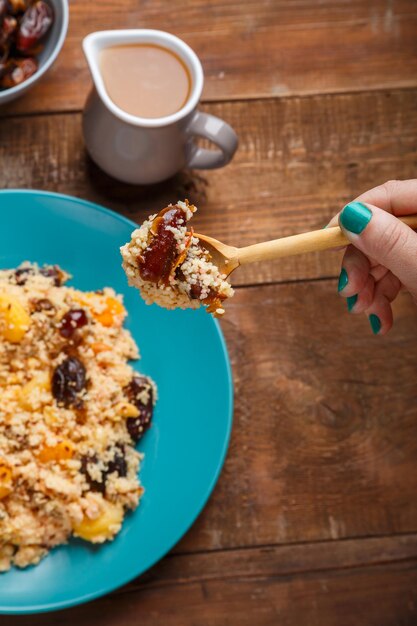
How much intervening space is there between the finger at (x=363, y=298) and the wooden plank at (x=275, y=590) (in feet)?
1.95

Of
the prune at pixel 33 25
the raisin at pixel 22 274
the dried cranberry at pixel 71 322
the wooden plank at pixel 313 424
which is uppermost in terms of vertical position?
the prune at pixel 33 25

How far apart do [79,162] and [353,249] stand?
71 cm

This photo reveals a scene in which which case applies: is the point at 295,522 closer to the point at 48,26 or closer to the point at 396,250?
the point at 396,250

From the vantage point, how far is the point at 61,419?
1525 mm

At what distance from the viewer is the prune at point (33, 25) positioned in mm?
1580

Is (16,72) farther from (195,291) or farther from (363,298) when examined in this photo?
(363,298)

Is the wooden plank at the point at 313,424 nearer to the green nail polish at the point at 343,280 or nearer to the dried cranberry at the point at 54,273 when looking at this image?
the green nail polish at the point at 343,280

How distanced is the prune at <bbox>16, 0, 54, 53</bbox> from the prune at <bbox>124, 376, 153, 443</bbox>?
78cm

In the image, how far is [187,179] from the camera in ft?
5.78

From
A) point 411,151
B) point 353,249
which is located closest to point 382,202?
point 353,249

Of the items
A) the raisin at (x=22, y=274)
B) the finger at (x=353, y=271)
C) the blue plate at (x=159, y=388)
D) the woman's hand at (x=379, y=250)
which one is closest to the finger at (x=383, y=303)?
the woman's hand at (x=379, y=250)

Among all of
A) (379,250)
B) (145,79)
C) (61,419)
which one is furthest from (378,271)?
(61,419)

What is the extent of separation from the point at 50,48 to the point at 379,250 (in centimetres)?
90

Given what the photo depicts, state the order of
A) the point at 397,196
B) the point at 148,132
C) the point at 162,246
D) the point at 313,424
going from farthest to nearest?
the point at 313,424, the point at 148,132, the point at 397,196, the point at 162,246
